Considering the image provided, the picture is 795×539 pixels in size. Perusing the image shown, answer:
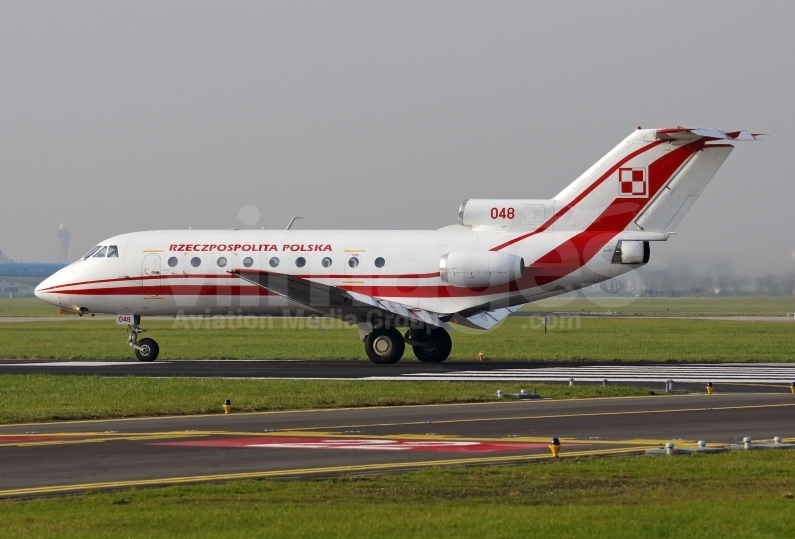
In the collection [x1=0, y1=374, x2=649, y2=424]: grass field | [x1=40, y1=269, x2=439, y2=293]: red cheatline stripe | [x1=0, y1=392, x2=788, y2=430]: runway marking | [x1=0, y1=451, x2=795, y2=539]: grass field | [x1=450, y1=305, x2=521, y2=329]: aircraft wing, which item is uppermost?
[x1=40, y1=269, x2=439, y2=293]: red cheatline stripe

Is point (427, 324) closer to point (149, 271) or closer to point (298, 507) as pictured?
point (149, 271)

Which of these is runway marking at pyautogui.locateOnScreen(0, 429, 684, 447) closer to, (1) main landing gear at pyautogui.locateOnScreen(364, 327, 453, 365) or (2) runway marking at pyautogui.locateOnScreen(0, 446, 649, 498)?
(2) runway marking at pyautogui.locateOnScreen(0, 446, 649, 498)

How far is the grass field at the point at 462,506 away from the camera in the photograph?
10820 mm

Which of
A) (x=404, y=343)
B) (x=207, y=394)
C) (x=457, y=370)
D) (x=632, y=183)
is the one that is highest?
(x=632, y=183)

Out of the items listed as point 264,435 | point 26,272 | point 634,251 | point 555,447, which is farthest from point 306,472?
point 26,272

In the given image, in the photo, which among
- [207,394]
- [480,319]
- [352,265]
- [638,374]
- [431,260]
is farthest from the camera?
[352,265]

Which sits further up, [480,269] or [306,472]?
[480,269]

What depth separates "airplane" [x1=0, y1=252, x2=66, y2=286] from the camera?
7421 inches

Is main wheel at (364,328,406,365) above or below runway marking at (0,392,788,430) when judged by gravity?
above

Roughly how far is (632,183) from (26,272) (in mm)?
170502

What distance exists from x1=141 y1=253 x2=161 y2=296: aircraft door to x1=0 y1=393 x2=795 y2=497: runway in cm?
1750

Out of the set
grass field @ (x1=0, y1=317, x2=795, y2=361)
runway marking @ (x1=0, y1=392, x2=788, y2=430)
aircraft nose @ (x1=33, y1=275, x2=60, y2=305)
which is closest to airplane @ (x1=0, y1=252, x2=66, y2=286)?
grass field @ (x1=0, y1=317, x2=795, y2=361)

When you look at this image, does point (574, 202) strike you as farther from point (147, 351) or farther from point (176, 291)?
point (147, 351)

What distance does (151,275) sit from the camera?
126ft
